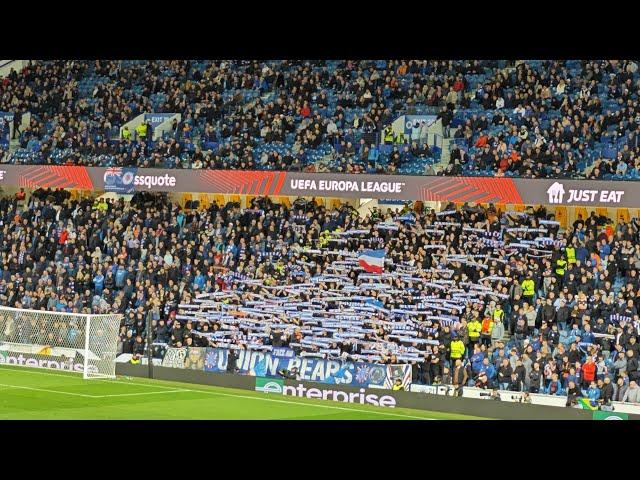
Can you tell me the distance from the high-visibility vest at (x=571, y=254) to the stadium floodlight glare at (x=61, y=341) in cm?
1287

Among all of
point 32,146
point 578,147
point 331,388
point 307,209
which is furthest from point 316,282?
point 32,146

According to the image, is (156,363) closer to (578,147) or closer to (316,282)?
(316,282)

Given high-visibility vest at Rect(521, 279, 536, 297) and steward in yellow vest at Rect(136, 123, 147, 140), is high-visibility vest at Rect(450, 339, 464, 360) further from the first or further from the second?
steward in yellow vest at Rect(136, 123, 147, 140)

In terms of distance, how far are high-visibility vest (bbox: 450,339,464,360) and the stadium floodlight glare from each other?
9.57 m

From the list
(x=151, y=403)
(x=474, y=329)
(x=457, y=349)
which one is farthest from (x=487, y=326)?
(x=151, y=403)

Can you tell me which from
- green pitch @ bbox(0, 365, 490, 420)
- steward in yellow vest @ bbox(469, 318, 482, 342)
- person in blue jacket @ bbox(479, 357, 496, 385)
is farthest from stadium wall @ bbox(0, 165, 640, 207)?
green pitch @ bbox(0, 365, 490, 420)

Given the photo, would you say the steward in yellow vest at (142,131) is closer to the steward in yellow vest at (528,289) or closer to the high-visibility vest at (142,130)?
the high-visibility vest at (142,130)

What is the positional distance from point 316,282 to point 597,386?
34.4ft

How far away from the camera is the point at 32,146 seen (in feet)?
133

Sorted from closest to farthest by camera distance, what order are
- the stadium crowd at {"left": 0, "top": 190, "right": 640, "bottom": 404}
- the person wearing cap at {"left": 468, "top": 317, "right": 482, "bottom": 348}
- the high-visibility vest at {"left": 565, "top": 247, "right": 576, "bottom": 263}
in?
the stadium crowd at {"left": 0, "top": 190, "right": 640, "bottom": 404}, the person wearing cap at {"left": 468, "top": 317, "right": 482, "bottom": 348}, the high-visibility vest at {"left": 565, "top": 247, "right": 576, "bottom": 263}

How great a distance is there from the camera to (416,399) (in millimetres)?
26547

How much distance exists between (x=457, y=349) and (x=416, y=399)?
2634 mm

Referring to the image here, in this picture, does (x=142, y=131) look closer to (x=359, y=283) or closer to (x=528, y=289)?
(x=359, y=283)

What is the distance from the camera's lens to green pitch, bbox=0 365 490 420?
23047 millimetres
